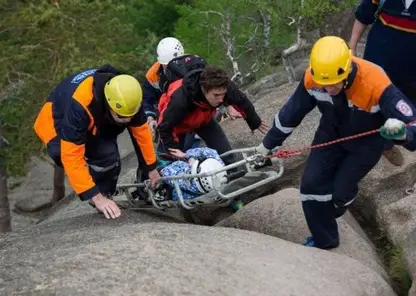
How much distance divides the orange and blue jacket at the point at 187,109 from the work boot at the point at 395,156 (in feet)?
5.45

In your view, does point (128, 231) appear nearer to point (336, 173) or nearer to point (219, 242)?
point (219, 242)

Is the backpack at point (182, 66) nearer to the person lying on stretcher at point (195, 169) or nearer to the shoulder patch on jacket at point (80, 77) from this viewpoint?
the person lying on stretcher at point (195, 169)

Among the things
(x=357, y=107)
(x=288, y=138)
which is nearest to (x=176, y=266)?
(x=357, y=107)

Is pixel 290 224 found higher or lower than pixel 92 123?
lower

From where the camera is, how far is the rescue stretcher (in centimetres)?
684

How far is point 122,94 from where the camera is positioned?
620 centimetres

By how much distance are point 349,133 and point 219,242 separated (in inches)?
61.8

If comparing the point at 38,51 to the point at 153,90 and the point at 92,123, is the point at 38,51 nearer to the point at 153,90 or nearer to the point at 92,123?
the point at 153,90

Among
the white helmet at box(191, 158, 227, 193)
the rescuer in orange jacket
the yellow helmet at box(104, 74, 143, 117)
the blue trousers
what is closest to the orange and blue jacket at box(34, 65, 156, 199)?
the rescuer in orange jacket

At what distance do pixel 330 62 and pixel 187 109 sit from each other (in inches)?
107

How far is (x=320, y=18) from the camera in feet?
49.2

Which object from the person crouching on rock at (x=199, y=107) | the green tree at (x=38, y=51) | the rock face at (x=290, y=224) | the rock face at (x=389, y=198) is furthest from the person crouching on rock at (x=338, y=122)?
the green tree at (x=38, y=51)

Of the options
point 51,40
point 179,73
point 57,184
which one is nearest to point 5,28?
point 51,40

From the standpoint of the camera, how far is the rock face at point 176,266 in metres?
4.66
